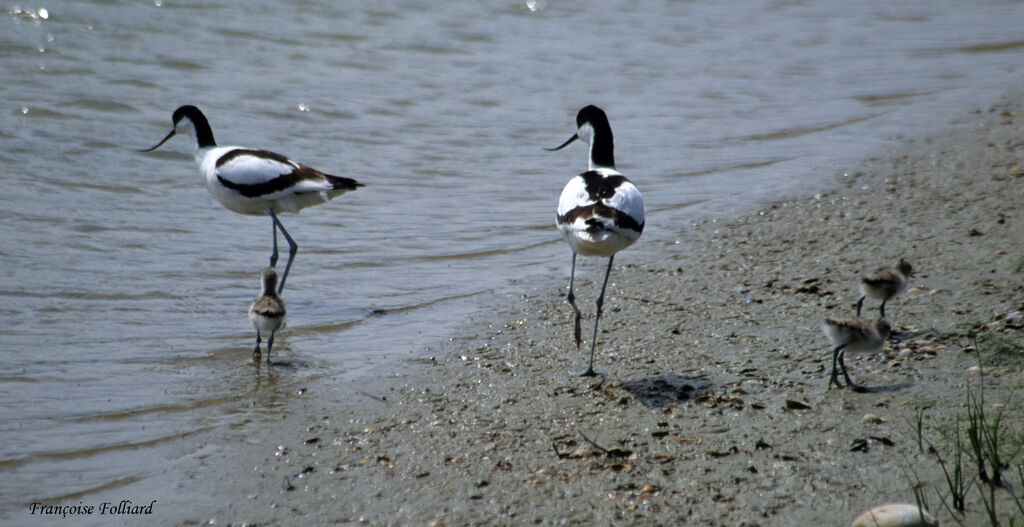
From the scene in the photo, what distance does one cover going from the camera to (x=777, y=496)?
348cm

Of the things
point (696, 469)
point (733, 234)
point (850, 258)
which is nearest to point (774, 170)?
point (733, 234)

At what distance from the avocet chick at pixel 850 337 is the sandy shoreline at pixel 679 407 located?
103mm

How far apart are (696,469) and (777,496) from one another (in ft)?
1.18

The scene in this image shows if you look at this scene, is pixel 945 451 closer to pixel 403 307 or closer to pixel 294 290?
pixel 403 307

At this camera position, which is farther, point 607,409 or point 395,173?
point 395,173

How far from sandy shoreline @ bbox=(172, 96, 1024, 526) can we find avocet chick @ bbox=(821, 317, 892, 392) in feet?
0.34

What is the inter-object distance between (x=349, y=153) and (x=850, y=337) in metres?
6.89

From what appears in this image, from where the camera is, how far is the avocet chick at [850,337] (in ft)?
14.2

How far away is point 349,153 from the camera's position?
10.3m

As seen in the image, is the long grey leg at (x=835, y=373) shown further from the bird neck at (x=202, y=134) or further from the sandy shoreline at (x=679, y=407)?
the bird neck at (x=202, y=134)

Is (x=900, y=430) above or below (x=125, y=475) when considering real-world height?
above

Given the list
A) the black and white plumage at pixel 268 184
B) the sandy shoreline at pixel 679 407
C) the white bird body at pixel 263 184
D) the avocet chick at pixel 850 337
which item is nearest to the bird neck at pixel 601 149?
the sandy shoreline at pixel 679 407

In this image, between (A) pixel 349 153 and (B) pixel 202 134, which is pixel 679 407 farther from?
(A) pixel 349 153

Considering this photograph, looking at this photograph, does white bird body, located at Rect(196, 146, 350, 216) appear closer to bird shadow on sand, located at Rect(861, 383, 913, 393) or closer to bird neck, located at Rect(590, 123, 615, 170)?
bird neck, located at Rect(590, 123, 615, 170)
